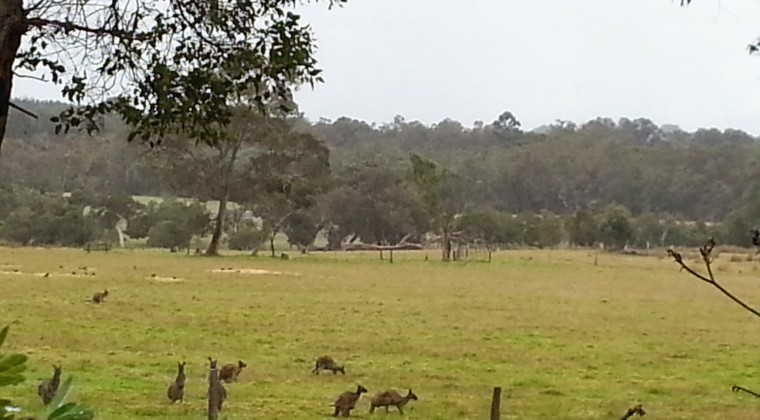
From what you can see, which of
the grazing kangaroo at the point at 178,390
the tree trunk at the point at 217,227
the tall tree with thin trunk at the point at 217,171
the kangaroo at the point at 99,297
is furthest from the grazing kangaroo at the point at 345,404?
the tree trunk at the point at 217,227

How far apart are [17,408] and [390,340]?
17.7 metres

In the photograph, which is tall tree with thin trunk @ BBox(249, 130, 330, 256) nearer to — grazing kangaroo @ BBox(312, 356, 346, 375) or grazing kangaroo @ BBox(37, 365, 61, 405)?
grazing kangaroo @ BBox(312, 356, 346, 375)

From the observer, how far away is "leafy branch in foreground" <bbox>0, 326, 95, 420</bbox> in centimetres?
119

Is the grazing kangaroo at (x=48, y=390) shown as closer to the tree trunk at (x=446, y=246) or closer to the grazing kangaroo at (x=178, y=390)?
the grazing kangaroo at (x=178, y=390)

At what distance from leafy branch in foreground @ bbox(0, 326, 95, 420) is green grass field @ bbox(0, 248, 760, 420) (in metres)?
1.48

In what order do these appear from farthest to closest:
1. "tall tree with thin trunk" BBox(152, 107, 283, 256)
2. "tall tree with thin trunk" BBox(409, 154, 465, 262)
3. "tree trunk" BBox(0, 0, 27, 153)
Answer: "tall tree with thin trunk" BBox(409, 154, 465, 262)
"tall tree with thin trunk" BBox(152, 107, 283, 256)
"tree trunk" BBox(0, 0, 27, 153)

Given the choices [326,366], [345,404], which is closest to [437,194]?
[326,366]

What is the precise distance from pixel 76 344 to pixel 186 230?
38219mm

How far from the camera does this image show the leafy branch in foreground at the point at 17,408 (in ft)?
3.92

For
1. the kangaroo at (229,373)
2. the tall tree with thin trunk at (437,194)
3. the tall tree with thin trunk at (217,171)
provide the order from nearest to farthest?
1. the kangaroo at (229,373)
2. the tall tree with thin trunk at (217,171)
3. the tall tree with thin trunk at (437,194)

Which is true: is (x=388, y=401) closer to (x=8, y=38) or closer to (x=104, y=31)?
(x=104, y=31)

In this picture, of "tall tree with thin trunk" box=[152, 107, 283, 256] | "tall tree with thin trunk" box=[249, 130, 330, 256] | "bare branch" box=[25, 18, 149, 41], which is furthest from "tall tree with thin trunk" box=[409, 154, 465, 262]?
"bare branch" box=[25, 18, 149, 41]

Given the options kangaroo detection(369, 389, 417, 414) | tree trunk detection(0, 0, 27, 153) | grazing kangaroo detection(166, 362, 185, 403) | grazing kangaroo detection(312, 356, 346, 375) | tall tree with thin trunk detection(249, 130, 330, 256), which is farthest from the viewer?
tall tree with thin trunk detection(249, 130, 330, 256)

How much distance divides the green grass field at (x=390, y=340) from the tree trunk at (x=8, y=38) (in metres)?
1.15
